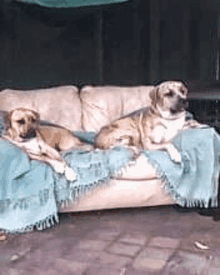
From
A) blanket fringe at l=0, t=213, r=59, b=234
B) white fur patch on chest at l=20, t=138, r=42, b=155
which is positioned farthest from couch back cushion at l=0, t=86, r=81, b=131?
blanket fringe at l=0, t=213, r=59, b=234

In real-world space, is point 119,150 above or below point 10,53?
below

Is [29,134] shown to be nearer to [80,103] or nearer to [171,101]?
[80,103]

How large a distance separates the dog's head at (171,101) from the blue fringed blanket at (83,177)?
200 mm

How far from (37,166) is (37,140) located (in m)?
0.27

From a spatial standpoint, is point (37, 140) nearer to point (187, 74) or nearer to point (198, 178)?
point (198, 178)

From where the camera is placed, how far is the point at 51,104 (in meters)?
3.26

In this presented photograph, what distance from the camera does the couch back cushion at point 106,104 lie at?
3.33 meters

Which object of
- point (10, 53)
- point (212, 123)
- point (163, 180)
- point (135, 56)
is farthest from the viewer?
point (135, 56)

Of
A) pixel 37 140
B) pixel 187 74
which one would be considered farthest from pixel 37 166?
pixel 187 74

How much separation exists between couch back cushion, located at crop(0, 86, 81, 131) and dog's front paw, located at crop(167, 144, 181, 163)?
3.23ft

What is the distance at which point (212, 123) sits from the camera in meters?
3.17

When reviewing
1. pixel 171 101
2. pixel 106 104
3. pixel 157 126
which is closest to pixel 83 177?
pixel 157 126

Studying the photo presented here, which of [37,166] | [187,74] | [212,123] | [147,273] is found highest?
[187,74]

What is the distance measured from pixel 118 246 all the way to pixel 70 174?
0.57 metres
